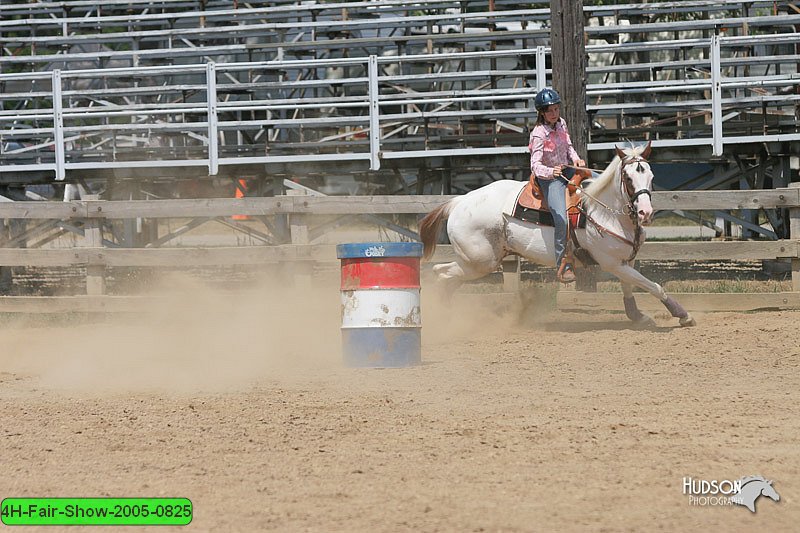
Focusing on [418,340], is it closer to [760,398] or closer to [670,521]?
[760,398]

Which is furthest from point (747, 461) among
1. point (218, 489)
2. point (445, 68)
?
point (445, 68)

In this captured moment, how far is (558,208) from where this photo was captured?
36.8 feet

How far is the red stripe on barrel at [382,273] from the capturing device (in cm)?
913

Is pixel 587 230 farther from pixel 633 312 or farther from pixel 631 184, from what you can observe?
pixel 633 312

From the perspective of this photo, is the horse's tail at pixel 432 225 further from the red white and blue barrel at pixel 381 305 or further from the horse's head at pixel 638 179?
the red white and blue barrel at pixel 381 305

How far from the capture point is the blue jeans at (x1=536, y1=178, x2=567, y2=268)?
11211mm

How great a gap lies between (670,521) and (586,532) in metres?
0.38

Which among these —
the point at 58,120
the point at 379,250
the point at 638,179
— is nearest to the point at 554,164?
the point at 638,179

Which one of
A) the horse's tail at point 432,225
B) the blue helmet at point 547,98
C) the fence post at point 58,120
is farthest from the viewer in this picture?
the fence post at point 58,120

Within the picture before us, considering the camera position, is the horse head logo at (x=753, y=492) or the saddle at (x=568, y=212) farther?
the saddle at (x=568, y=212)

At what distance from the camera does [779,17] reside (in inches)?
683

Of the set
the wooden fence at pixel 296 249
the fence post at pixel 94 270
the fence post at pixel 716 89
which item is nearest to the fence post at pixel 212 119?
the wooden fence at pixel 296 249

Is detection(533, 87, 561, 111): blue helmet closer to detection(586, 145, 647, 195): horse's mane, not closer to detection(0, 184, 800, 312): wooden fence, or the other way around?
detection(586, 145, 647, 195): horse's mane

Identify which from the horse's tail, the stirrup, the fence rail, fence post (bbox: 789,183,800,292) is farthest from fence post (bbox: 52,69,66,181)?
fence post (bbox: 789,183,800,292)
